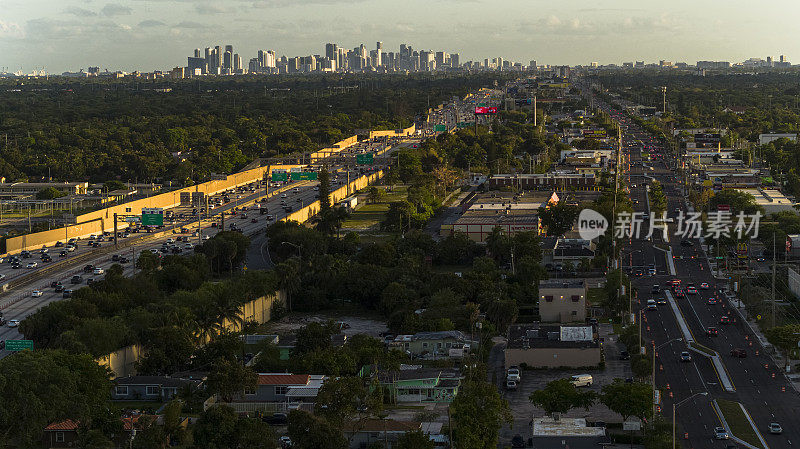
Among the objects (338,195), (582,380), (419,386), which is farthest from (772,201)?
(419,386)

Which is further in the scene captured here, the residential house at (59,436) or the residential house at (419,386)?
the residential house at (419,386)

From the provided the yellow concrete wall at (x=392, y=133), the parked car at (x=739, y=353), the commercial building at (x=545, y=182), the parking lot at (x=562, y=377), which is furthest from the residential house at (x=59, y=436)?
the yellow concrete wall at (x=392, y=133)

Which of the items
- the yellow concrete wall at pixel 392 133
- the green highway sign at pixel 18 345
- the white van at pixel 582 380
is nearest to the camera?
the white van at pixel 582 380

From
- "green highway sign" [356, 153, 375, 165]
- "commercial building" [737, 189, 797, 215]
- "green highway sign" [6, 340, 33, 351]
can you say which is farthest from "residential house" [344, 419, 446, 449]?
"green highway sign" [356, 153, 375, 165]

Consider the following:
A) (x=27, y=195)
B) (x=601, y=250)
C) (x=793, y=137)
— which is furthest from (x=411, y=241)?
(x=793, y=137)

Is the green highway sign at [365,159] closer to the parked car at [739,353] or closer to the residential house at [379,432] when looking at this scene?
the parked car at [739,353]

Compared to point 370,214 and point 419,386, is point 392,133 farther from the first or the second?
point 419,386

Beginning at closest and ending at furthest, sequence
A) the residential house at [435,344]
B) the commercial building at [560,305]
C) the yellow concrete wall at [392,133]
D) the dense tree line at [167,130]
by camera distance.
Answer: the residential house at [435,344]
the commercial building at [560,305]
the dense tree line at [167,130]
the yellow concrete wall at [392,133]
